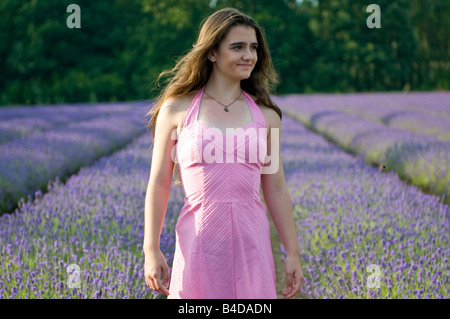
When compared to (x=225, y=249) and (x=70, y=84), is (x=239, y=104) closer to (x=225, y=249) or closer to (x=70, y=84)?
(x=225, y=249)

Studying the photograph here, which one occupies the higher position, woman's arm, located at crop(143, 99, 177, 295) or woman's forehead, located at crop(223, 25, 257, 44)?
woman's forehead, located at crop(223, 25, 257, 44)

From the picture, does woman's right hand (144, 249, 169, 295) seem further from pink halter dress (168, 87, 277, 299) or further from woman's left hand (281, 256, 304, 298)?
woman's left hand (281, 256, 304, 298)

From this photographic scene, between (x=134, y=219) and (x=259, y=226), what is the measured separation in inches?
85.4

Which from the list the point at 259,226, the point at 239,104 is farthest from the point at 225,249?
the point at 239,104

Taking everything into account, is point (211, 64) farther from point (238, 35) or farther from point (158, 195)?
point (158, 195)

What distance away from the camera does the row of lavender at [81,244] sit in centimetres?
250

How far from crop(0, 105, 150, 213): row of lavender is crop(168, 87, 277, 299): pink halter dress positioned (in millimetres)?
3176

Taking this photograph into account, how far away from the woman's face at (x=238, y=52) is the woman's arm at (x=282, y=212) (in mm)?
218

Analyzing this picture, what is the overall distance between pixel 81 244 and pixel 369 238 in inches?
76.0

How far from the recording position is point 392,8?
88.0ft

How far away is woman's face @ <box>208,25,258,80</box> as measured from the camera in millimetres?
1672
